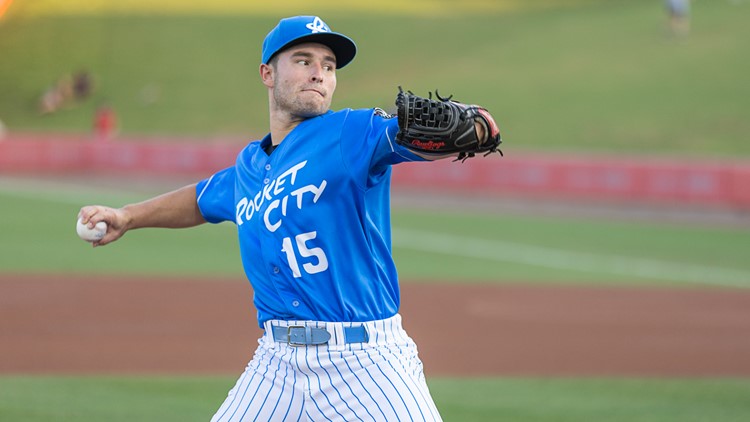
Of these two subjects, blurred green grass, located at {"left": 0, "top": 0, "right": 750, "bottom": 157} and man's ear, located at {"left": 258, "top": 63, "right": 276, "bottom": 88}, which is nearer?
man's ear, located at {"left": 258, "top": 63, "right": 276, "bottom": 88}

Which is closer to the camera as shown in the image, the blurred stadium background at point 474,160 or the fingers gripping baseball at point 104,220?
the fingers gripping baseball at point 104,220

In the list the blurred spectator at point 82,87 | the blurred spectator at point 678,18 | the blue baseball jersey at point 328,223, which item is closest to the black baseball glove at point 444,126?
the blue baseball jersey at point 328,223

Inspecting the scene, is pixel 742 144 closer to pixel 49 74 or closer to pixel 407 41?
pixel 407 41

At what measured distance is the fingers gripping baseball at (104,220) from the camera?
4684mm

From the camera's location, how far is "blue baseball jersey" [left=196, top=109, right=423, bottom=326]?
4047mm

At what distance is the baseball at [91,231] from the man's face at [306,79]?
1.04 metres

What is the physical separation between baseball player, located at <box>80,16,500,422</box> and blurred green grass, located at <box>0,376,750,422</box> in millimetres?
3372

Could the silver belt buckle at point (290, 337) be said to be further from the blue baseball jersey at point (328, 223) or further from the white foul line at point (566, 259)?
the white foul line at point (566, 259)

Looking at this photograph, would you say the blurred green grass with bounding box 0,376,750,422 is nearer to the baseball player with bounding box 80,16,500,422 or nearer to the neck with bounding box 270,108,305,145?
the baseball player with bounding box 80,16,500,422

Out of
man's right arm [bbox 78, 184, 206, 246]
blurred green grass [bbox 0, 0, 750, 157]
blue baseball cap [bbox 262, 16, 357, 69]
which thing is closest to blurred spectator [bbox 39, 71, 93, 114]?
blurred green grass [bbox 0, 0, 750, 157]

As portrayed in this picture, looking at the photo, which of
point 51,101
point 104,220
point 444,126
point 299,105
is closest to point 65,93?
point 51,101

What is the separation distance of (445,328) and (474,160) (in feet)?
45.8

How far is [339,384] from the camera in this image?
13.4ft

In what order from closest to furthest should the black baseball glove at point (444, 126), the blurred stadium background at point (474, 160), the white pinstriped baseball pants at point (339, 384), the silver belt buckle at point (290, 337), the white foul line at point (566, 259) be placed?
the black baseball glove at point (444, 126)
the white pinstriped baseball pants at point (339, 384)
the silver belt buckle at point (290, 337)
the blurred stadium background at point (474, 160)
the white foul line at point (566, 259)
